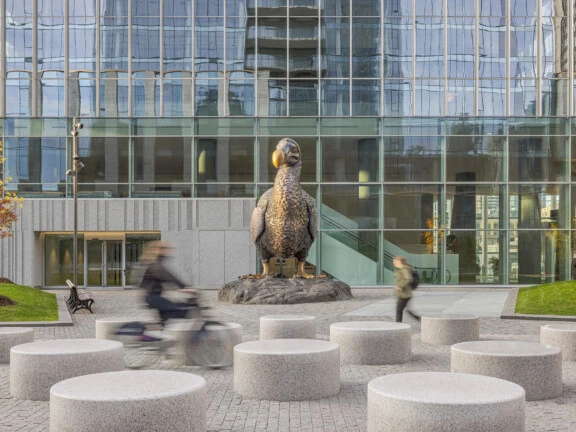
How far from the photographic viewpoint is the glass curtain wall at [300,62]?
33.7m

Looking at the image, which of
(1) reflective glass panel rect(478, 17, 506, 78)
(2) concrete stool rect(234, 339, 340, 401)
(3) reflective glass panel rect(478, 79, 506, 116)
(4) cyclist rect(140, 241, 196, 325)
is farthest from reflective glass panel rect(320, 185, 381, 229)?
(2) concrete stool rect(234, 339, 340, 401)

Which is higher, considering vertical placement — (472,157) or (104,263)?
(472,157)

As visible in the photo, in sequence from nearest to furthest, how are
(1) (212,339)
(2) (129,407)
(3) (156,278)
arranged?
(2) (129,407)
(3) (156,278)
(1) (212,339)

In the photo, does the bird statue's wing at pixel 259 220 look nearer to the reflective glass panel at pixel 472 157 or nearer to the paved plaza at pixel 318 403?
the paved plaza at pixel 318 403

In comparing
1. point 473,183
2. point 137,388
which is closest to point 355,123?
point 473,183

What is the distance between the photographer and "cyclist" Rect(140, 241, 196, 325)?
1036 cm

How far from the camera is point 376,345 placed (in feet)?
37.6

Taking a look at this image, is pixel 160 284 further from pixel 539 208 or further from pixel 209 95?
pixel 539 208

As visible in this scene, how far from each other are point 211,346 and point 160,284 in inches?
47.1

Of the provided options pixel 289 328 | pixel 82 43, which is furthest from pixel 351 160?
pixel 289 328

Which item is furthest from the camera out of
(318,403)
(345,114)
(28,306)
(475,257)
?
(345,114)

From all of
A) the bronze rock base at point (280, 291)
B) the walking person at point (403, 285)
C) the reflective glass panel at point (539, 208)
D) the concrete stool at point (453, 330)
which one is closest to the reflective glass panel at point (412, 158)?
the reflective glass panel at point (539, 208)

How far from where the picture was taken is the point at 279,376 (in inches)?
349

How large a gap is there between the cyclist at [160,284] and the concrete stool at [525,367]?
3.77 meters
